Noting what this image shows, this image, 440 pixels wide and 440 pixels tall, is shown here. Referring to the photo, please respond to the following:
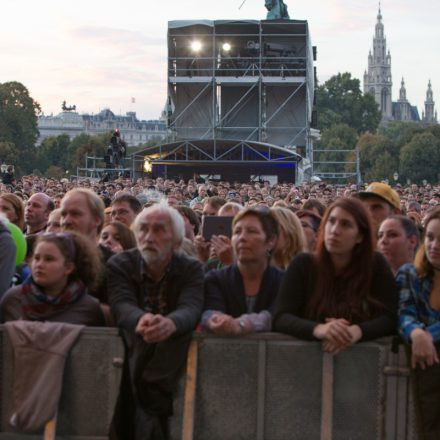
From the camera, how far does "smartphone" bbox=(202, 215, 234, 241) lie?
782 cm

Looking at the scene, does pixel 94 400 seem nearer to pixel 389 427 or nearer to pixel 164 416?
pixel 164 416

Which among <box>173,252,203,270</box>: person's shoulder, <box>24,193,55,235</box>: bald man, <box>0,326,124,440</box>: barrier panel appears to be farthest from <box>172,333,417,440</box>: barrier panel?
<box>24,193,55,235</box>: bald man

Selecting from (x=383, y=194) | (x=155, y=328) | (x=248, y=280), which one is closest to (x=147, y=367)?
(x=155, y=328)

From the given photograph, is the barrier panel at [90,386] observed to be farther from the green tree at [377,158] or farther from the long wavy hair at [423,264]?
the green tree at [377,158]

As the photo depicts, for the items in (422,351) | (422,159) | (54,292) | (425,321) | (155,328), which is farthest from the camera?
(422,159)

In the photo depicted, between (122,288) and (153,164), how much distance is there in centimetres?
3999

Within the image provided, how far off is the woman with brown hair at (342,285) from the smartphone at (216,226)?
238cm

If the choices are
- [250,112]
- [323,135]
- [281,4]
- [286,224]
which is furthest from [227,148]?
[323,135]

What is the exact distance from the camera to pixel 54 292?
5.59 m

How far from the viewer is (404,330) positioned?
202 inches

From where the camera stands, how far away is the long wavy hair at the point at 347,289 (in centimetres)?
529

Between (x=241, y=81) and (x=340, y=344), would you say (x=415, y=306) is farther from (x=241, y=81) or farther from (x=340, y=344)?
(x=241, y=81)

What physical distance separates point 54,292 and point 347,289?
1.50 meters

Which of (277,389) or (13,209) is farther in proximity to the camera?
(13,209)
